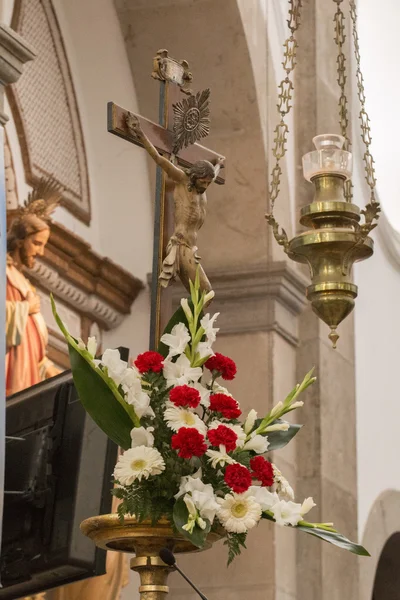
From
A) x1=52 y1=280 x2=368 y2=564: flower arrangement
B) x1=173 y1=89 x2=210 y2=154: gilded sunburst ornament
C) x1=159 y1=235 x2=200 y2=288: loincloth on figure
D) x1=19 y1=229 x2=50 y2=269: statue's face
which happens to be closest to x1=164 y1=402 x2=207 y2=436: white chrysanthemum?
x1=52 y1=280 x2=368 y2=564: flower arrangement

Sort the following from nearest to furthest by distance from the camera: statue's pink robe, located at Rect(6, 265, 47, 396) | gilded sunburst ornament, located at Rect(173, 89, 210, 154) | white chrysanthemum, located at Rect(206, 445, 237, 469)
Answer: white chrysanthemum, located at Rect(206, 445, 237, 469), gilded sunburst ornament, located at Rect(173, 89, 210, 154), statue's pink robe, located at Rect(6, 265, 47, 396)

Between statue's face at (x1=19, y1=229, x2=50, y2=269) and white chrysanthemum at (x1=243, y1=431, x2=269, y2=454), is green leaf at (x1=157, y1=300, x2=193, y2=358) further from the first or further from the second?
statue's face at (x1=19, y1=229, x2=50, y2=269)

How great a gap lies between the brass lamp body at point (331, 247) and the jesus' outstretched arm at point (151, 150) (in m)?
0.48

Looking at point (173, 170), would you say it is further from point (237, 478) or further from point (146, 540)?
point (146, 540)

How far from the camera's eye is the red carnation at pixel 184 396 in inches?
171

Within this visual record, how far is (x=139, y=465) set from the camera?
430cm

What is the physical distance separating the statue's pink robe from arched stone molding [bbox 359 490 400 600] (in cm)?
253

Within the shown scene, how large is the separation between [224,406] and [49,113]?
444 centimetres

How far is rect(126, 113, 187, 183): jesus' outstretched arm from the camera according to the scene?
5.20m

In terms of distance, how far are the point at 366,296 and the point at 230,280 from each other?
160 centimetres

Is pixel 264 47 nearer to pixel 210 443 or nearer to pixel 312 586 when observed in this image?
pixel 312 586

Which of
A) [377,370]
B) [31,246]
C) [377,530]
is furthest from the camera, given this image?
[377,370]

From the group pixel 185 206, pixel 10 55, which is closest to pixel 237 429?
pixel 185 206

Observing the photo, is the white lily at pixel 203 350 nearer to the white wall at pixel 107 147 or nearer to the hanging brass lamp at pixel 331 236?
the hanging brass lamp at pixel 331 236
